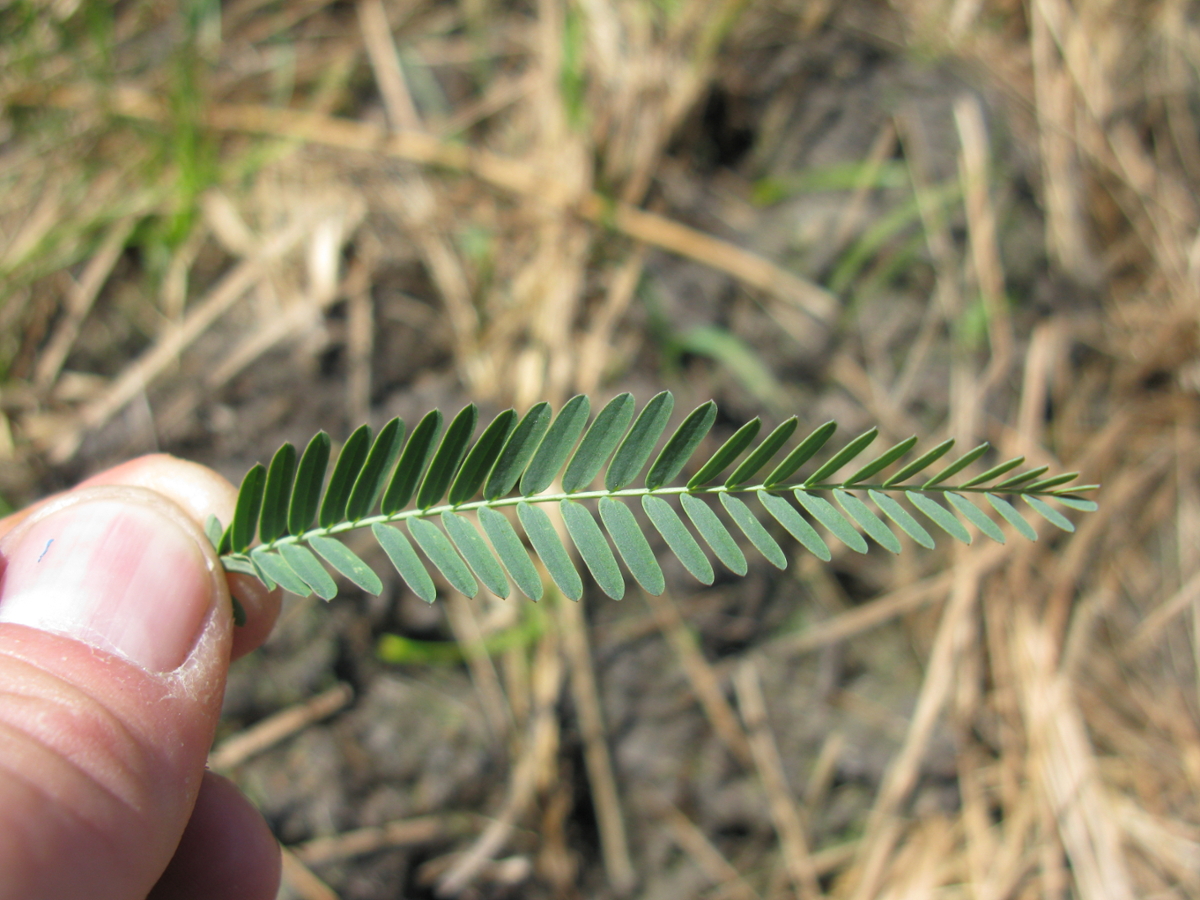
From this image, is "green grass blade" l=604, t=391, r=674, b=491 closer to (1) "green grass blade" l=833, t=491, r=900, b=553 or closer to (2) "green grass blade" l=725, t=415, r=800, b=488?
(2) "green grass blade" l=725, t=415, r=800, b=488

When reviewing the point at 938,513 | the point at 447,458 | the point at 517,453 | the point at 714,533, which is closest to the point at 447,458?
the point at 447,458

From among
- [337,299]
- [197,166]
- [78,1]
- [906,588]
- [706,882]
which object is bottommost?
[706,882]

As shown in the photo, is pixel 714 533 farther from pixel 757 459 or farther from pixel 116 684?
pixel 116 684

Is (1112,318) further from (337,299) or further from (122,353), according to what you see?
(122,353)

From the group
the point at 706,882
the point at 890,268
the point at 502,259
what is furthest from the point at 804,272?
the point at 706,882

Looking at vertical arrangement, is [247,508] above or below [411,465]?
below

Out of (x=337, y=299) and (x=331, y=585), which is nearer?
(x=331, y=585)

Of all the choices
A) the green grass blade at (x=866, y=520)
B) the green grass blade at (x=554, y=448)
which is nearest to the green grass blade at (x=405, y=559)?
the green grass blade at (x=554, y=448)

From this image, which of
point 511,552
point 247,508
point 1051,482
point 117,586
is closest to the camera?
point 1051,482

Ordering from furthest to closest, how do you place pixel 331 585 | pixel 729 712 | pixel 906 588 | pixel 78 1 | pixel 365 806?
1. pixel 78 1
2. pixel 906 588
3. pixel 729 712
4. pixel 365 806
5. pixel 331 585
